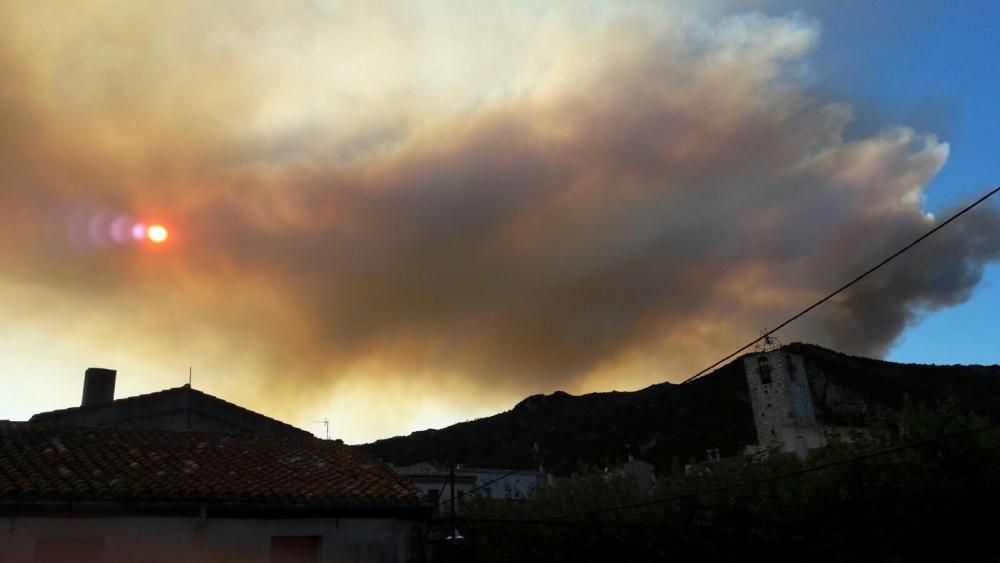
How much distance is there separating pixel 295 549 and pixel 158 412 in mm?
8452

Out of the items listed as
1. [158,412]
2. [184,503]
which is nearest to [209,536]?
[184,503]

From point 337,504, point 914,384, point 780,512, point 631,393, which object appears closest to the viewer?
point 337,504

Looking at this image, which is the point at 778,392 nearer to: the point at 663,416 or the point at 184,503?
the point at 663,416

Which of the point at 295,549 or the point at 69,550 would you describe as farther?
the point at 295,549

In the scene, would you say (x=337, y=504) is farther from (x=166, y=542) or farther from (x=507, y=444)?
(x=507, y=444)

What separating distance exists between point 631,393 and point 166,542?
122m

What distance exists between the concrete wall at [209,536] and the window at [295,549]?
0.16m

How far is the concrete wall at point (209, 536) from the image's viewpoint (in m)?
13.8

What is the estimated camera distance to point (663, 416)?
110m

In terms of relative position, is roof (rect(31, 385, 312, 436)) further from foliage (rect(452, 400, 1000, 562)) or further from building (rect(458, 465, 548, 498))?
building (rect(458, 465, 548, 498))

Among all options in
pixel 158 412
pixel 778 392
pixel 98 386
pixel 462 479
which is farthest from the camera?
pixel 778 392

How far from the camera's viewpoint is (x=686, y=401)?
374ft

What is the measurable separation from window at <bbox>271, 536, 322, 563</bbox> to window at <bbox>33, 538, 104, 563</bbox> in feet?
10.7

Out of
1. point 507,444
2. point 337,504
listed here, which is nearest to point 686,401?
point 507,444
